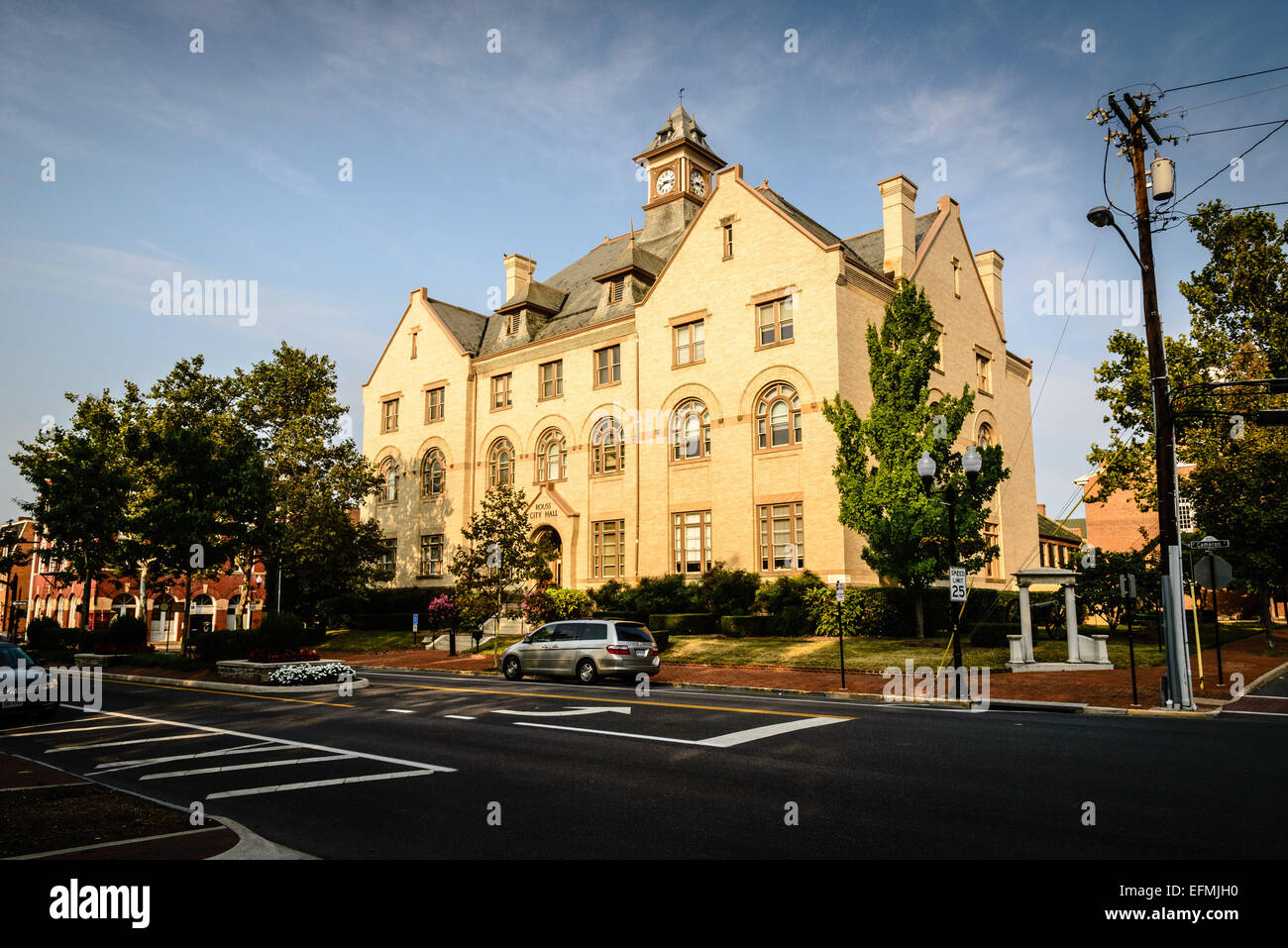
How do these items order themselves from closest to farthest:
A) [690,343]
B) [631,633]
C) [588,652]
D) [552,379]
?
[588,652] < [631,633] < [690,343] < [552,379]

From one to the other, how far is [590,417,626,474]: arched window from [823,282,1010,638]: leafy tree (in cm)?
1287

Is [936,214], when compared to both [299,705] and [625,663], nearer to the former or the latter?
[625,663]

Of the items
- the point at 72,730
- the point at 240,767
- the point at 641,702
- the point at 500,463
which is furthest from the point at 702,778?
the point at 500,463

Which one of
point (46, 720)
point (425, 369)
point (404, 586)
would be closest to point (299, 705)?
point (46, 720)

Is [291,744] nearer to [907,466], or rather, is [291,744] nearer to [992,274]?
[907,466]

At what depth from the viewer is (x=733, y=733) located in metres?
11.7

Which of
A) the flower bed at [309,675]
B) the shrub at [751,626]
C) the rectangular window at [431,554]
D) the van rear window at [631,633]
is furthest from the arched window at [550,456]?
the flower bed at [309,675]

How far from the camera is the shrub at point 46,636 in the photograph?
35.2m

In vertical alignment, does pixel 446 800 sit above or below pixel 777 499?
below

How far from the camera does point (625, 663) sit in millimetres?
21391

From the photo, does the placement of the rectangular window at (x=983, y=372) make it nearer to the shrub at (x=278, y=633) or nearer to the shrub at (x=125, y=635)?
the shrub at (x=278, y=633)

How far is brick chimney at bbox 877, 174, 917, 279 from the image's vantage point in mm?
34500

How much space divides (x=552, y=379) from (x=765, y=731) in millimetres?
32050
